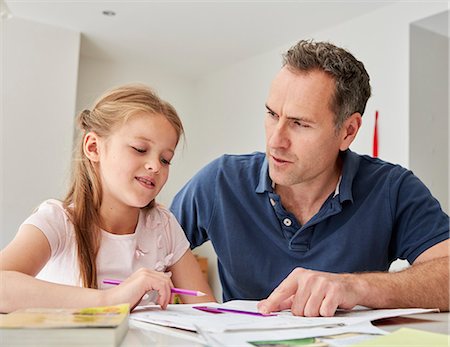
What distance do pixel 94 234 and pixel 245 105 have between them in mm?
3656

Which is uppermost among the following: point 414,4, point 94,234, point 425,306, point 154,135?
point 414,4

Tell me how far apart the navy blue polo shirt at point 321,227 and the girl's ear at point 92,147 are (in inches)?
12.8

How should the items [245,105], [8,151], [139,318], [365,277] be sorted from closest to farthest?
[139,318] → [365,277] → [8,151] → [245,105]

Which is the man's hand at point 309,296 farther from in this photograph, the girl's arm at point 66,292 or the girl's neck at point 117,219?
the girl's neck at point 117,219

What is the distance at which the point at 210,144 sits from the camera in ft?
17.1

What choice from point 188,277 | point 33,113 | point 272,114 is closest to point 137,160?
point 188,277

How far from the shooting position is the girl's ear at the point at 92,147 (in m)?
1.37

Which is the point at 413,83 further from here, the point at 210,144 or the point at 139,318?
the point at 139,318

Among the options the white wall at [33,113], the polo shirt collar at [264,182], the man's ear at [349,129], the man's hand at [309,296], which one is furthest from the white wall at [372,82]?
the man's hand at [309,296]

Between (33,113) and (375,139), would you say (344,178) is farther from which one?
(33,113)

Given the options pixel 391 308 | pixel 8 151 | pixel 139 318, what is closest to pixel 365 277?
pixel 391 308

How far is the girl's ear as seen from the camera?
137 centimetres

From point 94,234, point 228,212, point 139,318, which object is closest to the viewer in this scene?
point 139,318

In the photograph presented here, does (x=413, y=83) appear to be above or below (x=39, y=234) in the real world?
above
